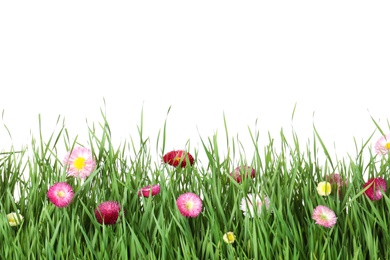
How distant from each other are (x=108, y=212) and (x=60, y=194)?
180 mm

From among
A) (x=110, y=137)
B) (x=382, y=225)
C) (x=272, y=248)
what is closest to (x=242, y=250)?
(x=272, y=248)

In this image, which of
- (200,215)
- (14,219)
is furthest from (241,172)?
(14,219)

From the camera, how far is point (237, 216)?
216cm

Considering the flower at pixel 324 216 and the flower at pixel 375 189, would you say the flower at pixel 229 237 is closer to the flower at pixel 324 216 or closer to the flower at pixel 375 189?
the flower at pixel 324 216

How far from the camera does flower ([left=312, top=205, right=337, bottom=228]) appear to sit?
80.9 inches

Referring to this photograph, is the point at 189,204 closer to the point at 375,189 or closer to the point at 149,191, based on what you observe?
the point at 149,191

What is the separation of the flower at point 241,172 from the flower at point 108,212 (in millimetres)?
413

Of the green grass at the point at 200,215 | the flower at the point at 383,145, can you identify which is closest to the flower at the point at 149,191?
the green grass at the point at 200,215

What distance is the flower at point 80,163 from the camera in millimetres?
2348

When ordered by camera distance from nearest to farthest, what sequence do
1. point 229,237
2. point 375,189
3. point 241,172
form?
point 229,237
point 375,189
point 241,172

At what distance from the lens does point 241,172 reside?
233 cm

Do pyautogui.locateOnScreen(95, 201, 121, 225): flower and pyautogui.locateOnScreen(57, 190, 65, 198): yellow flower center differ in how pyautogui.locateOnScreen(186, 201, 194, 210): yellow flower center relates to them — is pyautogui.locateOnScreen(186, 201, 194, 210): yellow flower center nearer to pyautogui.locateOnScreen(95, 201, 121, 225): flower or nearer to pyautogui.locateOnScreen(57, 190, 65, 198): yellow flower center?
pyautogui.locateOnScreen(95, 201, 121, 225): flower

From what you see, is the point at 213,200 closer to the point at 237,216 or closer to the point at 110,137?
the point at 237,216

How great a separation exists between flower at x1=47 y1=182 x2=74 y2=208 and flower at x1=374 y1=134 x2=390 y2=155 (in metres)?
1.04
